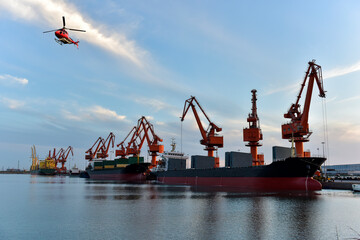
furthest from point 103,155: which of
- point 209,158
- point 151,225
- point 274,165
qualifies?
point 151,225

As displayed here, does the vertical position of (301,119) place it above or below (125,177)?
above

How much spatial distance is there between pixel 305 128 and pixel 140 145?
78.3 meters

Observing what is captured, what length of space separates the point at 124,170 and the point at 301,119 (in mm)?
74925

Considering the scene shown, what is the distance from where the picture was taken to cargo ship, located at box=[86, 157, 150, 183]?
105438 mm

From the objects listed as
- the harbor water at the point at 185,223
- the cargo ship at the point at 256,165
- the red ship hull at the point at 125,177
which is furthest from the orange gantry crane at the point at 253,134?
the red ship hull at the point at 125,177

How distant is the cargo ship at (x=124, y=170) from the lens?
4151 inches

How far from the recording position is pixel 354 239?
14.3m

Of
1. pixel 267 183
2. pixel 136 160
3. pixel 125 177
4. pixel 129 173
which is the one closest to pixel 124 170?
pixel 129 173

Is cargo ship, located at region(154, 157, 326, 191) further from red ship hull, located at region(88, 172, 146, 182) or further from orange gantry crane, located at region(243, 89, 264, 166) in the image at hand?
red ship hull, located at region(88, 172, 146, 182)

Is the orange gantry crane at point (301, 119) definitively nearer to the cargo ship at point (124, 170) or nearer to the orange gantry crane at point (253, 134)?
the orange gantry crane at point (253, 134)

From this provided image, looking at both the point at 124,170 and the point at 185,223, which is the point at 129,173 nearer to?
the point at 124,170

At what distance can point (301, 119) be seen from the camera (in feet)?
187

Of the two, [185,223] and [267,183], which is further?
[267,183]

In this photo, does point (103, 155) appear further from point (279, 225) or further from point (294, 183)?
point (279, 225)
